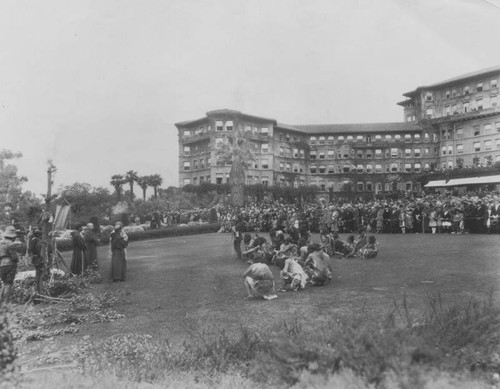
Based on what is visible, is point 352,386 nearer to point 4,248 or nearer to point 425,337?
point 425,337

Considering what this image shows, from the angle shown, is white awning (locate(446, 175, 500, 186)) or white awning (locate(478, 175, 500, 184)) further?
white awning (locate(446, 175, 500, 186))

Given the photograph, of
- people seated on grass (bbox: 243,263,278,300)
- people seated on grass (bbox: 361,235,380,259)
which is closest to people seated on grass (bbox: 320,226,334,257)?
people seated on grass (bbox: 361,235,380,259)

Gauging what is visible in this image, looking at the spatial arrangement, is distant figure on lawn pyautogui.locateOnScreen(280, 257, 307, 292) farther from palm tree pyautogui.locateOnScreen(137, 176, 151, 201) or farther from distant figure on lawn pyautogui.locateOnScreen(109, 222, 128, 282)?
palm tree pyautogui.locateOnScreen(137, 176, 151, 201)

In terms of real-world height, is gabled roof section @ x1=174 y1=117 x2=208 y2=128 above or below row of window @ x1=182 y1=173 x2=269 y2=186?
above

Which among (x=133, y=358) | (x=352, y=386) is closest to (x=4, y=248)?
(x=133, y=358)

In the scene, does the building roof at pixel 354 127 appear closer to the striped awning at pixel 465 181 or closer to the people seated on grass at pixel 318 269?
the striped awning at pixel 465 181

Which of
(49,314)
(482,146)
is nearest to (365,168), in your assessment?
(482,146)

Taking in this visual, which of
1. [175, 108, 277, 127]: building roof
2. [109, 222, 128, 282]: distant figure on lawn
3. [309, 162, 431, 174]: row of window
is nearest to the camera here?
[109, 222, 128, 282]: distant figure on lawn

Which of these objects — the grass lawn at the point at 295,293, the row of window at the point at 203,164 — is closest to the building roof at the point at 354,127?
the row of window at the point at 203,164
